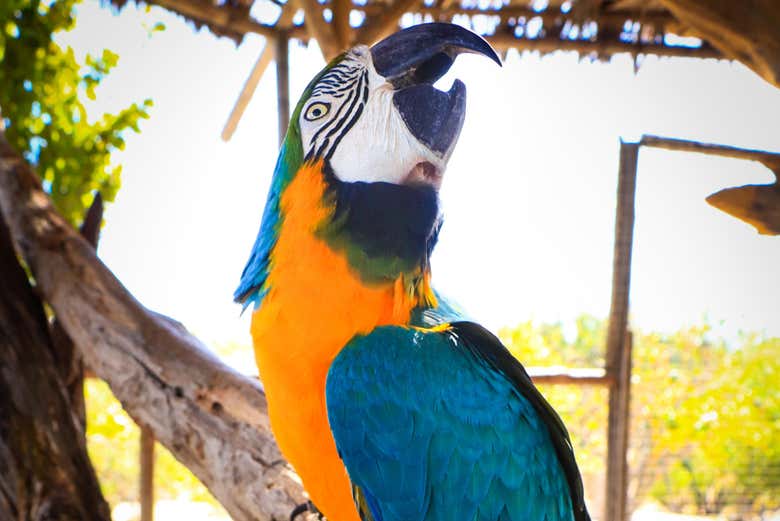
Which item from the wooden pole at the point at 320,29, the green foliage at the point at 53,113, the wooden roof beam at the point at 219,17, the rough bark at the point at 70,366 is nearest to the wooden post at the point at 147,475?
the rough bark at the point at 70,366

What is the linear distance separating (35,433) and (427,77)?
54.5 inches

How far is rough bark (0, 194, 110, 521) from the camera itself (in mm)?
1763

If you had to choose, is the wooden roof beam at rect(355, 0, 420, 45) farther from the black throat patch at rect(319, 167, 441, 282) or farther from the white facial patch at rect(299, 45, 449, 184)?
the black throat patch at rect(319, 167, 441, 282)

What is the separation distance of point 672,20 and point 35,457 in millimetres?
2884

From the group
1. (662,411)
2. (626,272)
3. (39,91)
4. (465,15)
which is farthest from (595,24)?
(662,411)

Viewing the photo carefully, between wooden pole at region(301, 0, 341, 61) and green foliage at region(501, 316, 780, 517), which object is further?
green foliage at region(501, 316, 780, 517)

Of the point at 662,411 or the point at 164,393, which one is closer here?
the point at 164,393

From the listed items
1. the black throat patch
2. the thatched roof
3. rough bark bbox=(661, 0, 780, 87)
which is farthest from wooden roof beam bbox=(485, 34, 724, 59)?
the black throat patch

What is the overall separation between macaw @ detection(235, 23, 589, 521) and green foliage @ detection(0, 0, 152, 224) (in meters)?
2.22

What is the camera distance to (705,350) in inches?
213

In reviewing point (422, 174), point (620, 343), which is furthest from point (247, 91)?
point (422, 174)

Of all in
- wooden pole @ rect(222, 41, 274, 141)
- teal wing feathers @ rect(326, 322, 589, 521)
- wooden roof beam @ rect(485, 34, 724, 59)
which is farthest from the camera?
wooden pole @ rect(222, 41, 274, 141)

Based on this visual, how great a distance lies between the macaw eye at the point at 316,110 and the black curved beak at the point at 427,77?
99 millimetres

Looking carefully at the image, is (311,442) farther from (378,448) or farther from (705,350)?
(705,350)
